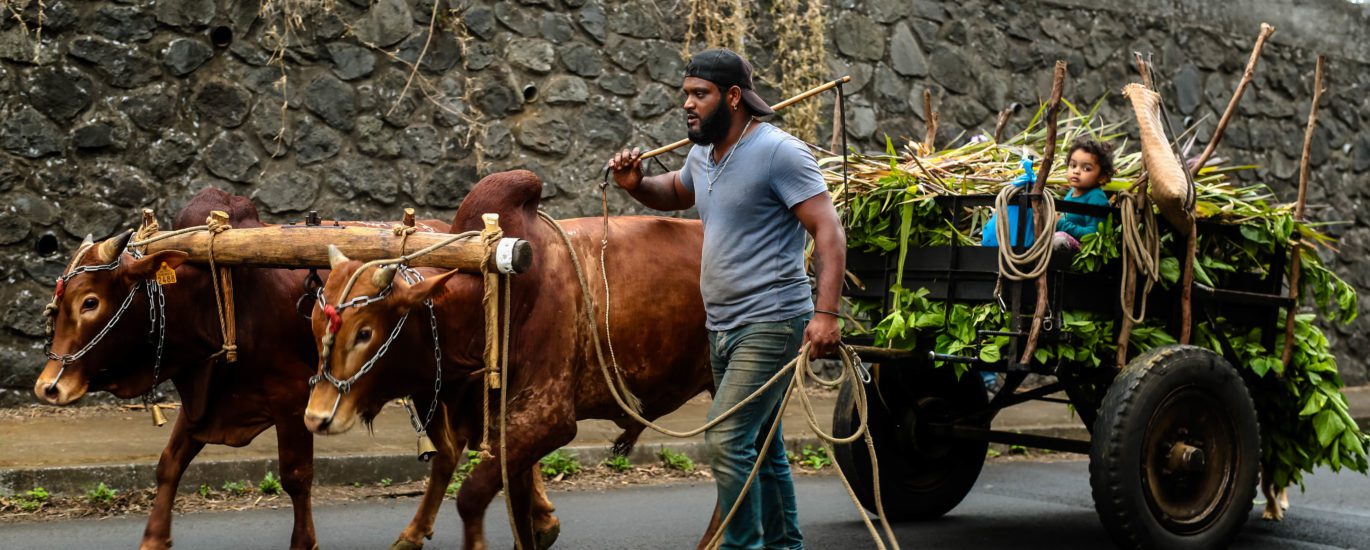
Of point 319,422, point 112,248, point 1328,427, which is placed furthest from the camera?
point 1328,427

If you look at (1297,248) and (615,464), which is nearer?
(1297,248)

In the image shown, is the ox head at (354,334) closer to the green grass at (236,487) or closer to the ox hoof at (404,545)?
the ox hoof at (404,545)

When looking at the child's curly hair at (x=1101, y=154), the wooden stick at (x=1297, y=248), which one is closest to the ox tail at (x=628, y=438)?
the child's curly hair at (x=1101, y=154)

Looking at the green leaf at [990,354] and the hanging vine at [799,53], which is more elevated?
the hanging vine at [799,53]

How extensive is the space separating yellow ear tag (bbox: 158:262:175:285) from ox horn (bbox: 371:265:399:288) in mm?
1097

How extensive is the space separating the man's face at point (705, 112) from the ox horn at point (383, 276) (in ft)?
3.69

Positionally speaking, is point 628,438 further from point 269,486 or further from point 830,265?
point 269,486

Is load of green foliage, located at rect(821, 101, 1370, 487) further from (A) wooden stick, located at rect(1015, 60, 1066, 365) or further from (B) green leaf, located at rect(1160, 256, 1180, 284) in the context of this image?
(A) wooden stick, located at rect(1015, 60, 1066, 365)

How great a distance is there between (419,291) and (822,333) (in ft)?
4.45

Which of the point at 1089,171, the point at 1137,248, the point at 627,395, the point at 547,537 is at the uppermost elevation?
the point at 1089,171

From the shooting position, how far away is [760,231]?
4781 millimetres

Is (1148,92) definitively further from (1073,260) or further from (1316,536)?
(1316,536)

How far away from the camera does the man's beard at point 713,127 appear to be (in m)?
4.83

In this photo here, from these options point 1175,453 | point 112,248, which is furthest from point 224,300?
point 1175,453
